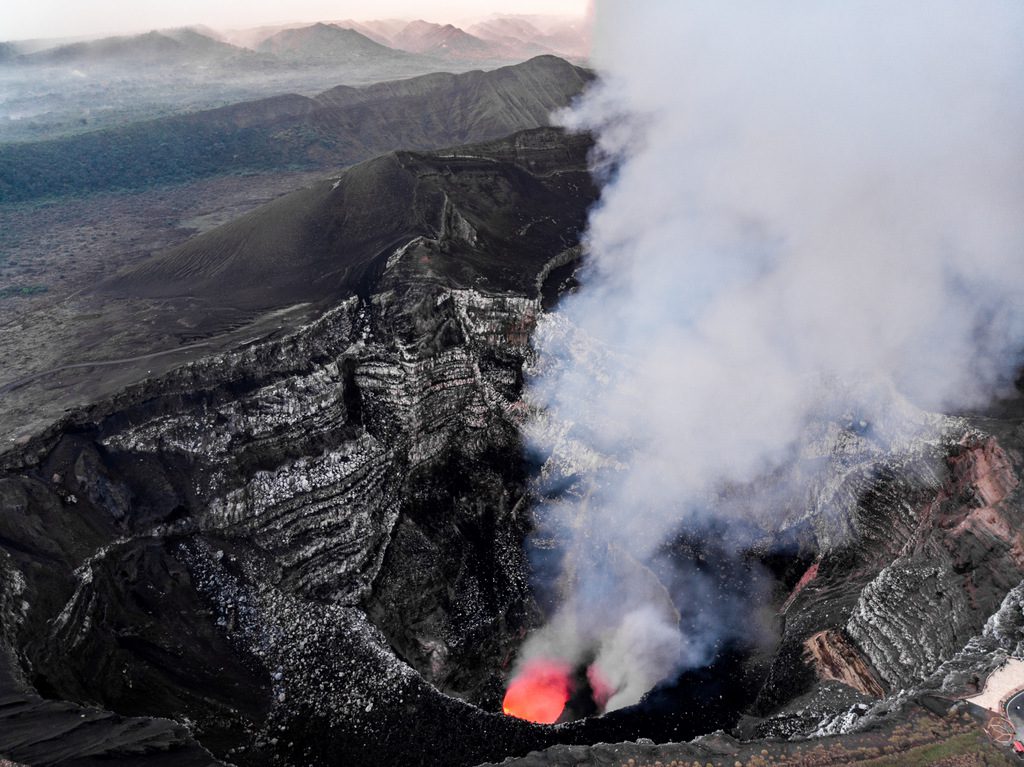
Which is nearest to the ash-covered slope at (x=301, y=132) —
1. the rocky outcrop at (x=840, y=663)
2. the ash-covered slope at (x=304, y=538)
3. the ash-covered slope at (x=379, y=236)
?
the ash-covered slope at (x=379, y=236)

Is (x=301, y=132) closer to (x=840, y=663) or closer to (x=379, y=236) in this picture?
(x=379, y=236)

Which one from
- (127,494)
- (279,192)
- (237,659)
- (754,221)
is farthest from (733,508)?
(279,192)

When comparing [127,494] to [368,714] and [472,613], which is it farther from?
[472,613]

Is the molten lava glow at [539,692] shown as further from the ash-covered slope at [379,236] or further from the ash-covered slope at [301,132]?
the ash-covered slope at [301,132]

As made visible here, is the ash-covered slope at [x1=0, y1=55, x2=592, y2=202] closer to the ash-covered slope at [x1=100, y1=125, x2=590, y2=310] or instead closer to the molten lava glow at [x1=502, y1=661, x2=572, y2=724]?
the ash-covered slope at [x1=100, y1=125, x2=590, y2=310]

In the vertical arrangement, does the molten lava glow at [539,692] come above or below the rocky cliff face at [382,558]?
below

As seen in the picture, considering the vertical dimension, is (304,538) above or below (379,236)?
below

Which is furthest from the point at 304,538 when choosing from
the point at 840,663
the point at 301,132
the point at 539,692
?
the point at 301,132
